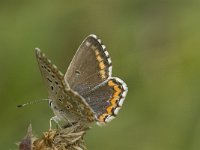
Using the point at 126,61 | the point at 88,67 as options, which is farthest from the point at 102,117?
the point at 126,61

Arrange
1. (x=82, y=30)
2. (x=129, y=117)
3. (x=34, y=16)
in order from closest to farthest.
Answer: (x=129, y=117) < (x=34, y=16) < (x=82, y=30)

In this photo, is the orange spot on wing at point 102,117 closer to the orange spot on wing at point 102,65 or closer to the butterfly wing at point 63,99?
the butterfly wing at point 63,99

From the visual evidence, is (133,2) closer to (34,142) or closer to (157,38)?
(157,38)

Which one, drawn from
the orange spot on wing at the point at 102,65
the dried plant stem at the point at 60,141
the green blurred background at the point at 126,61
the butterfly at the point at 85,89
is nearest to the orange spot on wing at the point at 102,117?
the butterfly at the point at 85,89

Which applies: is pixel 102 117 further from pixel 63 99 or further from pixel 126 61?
pixel 126 61

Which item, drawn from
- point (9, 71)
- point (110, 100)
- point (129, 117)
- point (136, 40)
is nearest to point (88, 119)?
point (110, 100)

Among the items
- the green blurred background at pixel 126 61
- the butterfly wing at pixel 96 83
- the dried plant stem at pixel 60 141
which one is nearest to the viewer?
the dried plant stem at pixel 60 141
